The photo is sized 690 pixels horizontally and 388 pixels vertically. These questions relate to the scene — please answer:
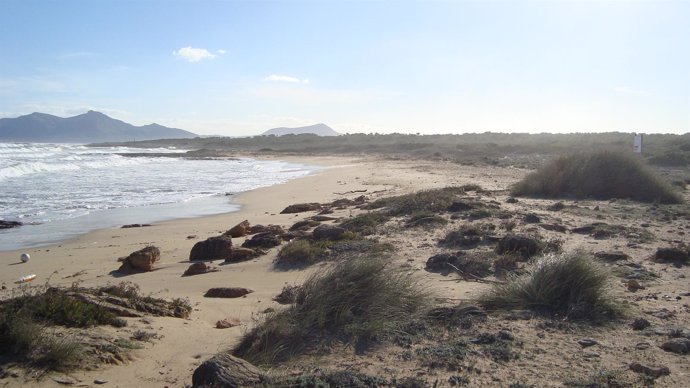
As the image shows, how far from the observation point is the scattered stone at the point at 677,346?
4.12 m

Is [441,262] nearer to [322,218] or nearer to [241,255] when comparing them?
[241,255]

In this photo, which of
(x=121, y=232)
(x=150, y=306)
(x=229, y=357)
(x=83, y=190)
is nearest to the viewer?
(x=229, y=357)

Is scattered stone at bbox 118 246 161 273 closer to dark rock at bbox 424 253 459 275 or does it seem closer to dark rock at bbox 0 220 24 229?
dark rock at bbox 424 253 459 275

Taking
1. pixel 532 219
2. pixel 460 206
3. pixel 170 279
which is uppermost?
pixel 460 206

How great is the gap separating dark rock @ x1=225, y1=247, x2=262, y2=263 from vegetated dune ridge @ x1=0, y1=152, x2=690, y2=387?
25 cm

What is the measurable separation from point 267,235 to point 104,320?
4488 millimetres

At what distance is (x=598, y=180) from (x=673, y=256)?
23.8 ft

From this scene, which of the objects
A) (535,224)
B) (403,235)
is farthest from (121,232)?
(535,224)

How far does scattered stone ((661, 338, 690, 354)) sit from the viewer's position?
4125 mm

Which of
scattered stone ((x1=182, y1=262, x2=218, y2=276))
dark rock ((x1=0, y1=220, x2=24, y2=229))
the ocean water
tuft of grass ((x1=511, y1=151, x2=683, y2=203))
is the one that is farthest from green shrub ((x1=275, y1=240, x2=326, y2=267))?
tuft of grass ((x1=511, y1=151, x2=683, y2=203))

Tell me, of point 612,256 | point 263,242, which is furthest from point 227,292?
point 612,256

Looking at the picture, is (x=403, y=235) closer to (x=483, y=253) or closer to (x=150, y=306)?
(x=483, y=253)

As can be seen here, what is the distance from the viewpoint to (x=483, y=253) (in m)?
7.37

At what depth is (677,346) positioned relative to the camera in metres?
4.15
